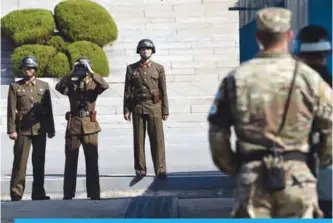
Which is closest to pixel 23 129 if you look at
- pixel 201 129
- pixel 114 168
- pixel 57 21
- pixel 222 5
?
pixel 114 168

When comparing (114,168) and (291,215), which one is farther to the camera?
(114,168)

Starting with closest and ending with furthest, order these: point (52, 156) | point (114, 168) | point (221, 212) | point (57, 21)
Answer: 1. point (221, 212)
2. point (114, 168)
3. point (52, 156)
4. point (57, 21)

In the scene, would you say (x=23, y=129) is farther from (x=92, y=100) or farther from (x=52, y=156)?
(x=52, y=156)

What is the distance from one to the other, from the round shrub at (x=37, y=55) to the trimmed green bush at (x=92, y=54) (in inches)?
19.7

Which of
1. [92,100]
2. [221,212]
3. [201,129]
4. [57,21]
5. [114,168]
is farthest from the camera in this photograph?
[57,21]

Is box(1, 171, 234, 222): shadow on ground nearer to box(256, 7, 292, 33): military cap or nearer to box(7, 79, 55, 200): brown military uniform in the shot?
box(7, 79, 55, 200): brown military uniform

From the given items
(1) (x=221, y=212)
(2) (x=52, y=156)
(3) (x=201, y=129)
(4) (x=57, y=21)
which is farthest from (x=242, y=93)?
(4) (x=57, y=21)

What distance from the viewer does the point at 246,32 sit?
983 cm

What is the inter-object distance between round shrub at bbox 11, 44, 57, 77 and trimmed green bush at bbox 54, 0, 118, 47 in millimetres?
810

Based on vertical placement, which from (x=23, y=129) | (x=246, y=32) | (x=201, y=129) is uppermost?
(x=246, y=32)

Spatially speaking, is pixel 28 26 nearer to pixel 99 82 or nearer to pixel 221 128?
pixel 99 82

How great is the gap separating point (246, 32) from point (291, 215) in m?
5.81

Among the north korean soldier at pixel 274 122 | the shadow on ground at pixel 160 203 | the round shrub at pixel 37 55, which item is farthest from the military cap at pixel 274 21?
the round shrub at pixel 37 55

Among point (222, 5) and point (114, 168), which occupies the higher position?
point (222, 5)
